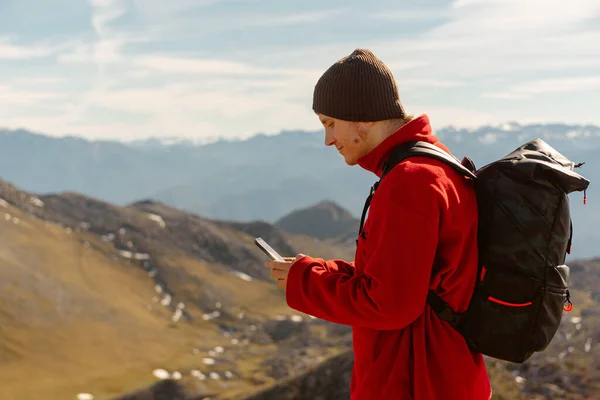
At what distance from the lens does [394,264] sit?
497cm

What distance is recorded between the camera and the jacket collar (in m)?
5.69

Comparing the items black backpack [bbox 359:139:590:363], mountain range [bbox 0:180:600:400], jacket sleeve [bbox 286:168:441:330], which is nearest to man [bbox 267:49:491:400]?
jacket sleeve [bbox 286:168:441:330]

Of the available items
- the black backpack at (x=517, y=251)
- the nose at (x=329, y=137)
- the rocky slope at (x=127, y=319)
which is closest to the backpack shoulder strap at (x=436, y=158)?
the black backpack at (x=517, y=251)

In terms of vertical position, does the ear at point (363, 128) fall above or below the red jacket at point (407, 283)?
above

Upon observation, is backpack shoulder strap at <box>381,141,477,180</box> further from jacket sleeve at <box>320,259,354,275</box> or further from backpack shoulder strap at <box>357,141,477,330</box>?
jacket sleeve at <box>320,259,354,275</box>

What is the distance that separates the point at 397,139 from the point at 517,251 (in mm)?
1525

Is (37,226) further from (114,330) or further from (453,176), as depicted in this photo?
(453,176)

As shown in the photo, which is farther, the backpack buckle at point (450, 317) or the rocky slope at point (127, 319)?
the rocky slope at point (127, 319)

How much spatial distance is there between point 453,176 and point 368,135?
3.03 ft

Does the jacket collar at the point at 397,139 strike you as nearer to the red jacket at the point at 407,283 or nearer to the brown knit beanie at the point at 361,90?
the red jacket at the point at 407,283

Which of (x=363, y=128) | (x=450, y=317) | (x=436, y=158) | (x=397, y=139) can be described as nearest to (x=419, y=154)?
(x=436, y=158)

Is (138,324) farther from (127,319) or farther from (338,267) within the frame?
(338,267)

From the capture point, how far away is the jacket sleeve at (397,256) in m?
4.98

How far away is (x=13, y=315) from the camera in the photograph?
11750 centimetres
